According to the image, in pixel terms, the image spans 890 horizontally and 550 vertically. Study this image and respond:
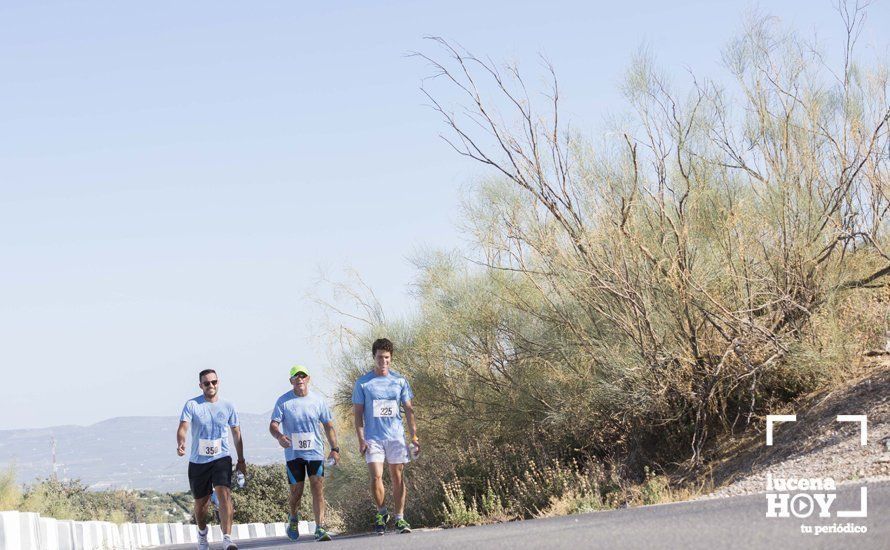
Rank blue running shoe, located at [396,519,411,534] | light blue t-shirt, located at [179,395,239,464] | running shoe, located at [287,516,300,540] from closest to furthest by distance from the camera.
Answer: light blue t-shirt, located at [179,395,239,464], blue running shoe, located at [396,519,411,534], running shoe, located at [287,516,300,540]

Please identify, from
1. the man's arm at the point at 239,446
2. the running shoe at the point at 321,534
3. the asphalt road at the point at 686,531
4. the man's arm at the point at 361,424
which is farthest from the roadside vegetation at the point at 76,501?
the asphalt road at the point at 686,531

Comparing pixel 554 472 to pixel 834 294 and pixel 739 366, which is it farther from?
pixel 834 294

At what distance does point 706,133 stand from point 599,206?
1.85m

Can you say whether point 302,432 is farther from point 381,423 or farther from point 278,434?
point 381,423

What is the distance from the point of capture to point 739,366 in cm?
1505

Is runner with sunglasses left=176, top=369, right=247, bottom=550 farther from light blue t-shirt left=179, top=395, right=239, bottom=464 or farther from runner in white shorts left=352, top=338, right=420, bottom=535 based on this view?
runner in white shorts left=352, top=338, right=420, bottom=535

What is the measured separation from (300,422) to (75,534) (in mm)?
5131

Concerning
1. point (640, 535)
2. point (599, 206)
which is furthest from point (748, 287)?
point (640, 535)

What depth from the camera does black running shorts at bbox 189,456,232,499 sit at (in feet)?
40.3

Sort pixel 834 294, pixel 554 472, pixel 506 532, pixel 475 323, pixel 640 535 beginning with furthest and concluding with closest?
pixel 475 323
pixel 554 472
pixel 834 294
pixel 506 532
pixel 640 535

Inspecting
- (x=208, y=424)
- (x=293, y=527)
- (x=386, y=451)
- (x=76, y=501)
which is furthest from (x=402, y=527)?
(x=76, y=501)

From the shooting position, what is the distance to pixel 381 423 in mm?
12836

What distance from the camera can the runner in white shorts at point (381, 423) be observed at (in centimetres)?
1284

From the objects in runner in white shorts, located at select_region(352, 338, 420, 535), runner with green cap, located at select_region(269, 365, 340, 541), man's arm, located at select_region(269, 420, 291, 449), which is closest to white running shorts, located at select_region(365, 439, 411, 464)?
runner in white shorts, located at select_region(352, 338, 420, 535)
